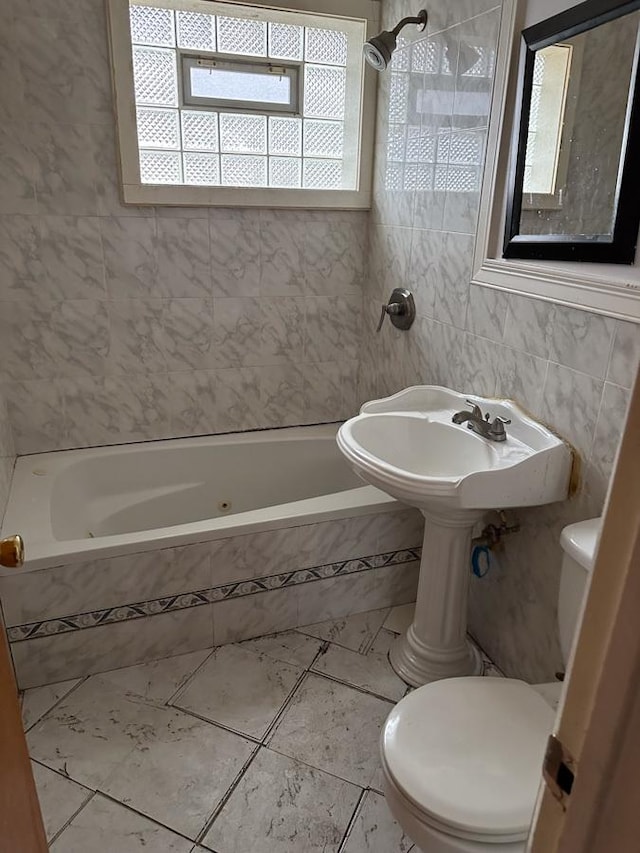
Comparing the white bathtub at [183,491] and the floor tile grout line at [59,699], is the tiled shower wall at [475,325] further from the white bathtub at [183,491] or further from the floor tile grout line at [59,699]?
the floor tile grout line at [59,699]

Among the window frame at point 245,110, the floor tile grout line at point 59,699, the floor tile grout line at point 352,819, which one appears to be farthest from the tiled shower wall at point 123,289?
the floor tile grout line at point 352,819

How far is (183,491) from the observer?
2674 mm

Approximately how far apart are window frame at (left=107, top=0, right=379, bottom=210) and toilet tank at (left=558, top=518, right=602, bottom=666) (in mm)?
1812

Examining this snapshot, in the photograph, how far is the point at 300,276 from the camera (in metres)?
2.71

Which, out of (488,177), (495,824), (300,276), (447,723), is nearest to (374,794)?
(447,723)

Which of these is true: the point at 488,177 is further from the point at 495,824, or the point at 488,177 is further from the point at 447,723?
the point at 495,824

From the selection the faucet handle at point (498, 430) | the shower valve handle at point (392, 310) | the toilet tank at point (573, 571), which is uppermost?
the shower valve handle at point (392, 310)

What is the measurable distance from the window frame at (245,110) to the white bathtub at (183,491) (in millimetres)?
1002

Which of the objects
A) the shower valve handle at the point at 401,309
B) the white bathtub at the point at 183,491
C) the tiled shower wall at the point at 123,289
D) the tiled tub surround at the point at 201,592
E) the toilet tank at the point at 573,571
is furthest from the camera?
the shower valve handle at the point at 401,309

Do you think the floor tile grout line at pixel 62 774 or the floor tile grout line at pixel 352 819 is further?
the floor tile grout line at pixel 62 774

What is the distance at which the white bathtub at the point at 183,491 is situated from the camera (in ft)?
6.75

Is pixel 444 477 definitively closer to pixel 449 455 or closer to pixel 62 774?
pixel 449 455

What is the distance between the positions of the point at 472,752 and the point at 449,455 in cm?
89

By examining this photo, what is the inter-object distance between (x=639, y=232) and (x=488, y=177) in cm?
62
